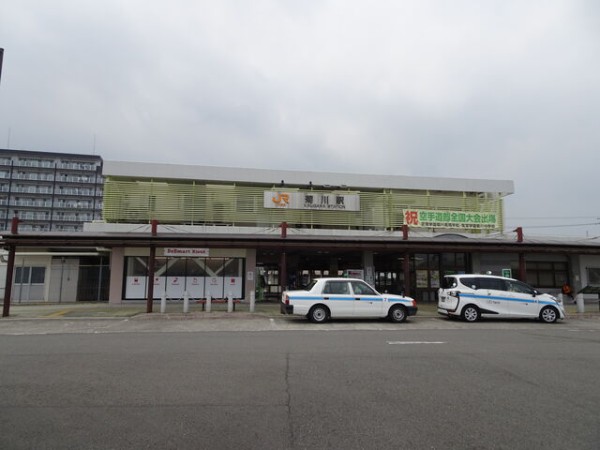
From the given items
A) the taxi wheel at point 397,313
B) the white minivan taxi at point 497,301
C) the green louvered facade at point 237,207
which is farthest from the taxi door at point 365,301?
the green louvered facade at point 237,207

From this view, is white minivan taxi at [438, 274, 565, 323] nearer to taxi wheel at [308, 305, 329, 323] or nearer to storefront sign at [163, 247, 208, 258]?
taxi wheel at [308, 305, 329, 323]

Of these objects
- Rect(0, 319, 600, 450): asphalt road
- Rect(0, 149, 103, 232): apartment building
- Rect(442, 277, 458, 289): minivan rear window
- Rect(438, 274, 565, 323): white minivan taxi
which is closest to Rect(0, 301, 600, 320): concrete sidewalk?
Rect(442, 277, 458, 289): minivan rear window

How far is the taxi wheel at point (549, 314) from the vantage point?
16703 mm

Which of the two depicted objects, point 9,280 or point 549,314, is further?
point 9,280

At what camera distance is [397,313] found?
15.9 m

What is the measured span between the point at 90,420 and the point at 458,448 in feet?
13.4

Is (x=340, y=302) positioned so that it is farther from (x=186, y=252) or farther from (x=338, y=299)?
(x=186, y=252)

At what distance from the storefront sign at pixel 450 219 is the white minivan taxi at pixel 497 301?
8.83 m

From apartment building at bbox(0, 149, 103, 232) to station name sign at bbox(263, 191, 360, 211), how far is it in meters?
85.0

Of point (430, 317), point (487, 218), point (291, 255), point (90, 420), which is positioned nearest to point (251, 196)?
point (291, 255)

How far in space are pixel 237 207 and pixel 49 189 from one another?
91.0 metres

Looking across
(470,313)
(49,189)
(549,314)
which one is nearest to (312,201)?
(470,313)

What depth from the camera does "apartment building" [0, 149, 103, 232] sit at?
9500 centimetres

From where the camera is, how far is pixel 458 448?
4.27 meters
